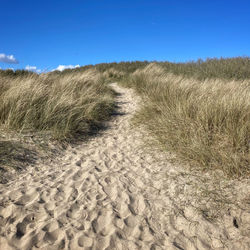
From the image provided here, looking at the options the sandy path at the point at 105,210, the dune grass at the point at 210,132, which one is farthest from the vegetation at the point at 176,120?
the sandy path at the point at 105,210

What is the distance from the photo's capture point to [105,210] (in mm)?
2520

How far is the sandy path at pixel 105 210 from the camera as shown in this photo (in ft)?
6.93

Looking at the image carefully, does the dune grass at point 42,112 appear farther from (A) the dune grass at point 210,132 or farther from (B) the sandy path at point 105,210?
(A) the dune grass at point 210,132


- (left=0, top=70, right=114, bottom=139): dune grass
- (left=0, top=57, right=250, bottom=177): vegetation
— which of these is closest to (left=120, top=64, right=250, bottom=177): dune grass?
(left=0, top=57, right=250, bottom=177): vegetation

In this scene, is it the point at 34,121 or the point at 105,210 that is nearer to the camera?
the point at 105,210

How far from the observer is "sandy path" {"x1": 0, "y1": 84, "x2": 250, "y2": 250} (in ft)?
6.93

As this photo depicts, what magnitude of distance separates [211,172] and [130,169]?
1.23 metres

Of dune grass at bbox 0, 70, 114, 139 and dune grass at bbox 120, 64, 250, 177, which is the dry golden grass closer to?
dune grass at bbox 0, 70, 114, 139

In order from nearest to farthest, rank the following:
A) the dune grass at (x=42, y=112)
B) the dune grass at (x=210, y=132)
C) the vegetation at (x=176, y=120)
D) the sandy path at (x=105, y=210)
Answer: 1. the sandy path at (x=105, y=210)
2. the dune grass at (x=210, y=132)
3. the vegetation at (x=176, y=120)
4. the dune grass at (x=42, y=112)

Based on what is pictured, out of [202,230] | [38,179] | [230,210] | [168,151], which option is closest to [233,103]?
[168,151]

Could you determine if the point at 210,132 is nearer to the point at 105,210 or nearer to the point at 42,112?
the point at 105,210

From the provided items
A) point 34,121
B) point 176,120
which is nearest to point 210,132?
point 176,120

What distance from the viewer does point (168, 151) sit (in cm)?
396

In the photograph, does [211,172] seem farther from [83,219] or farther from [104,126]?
[104,126]
